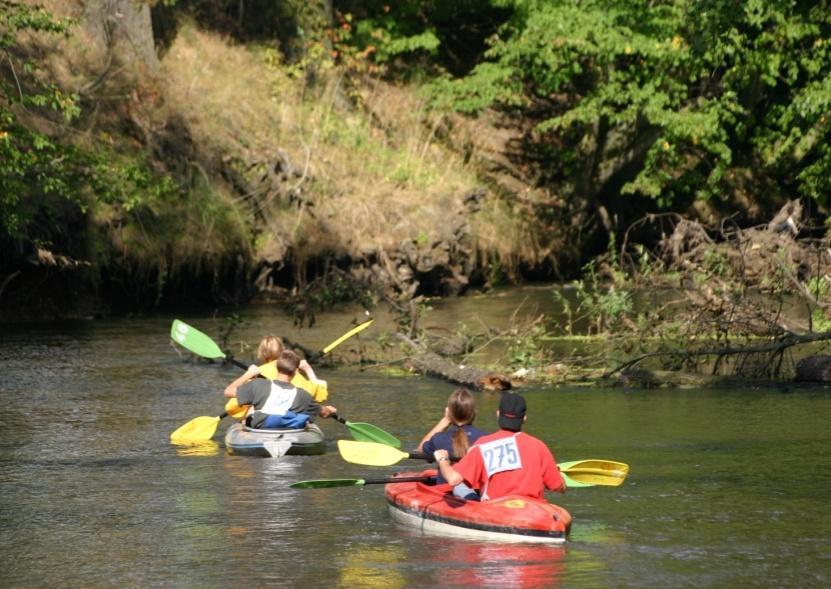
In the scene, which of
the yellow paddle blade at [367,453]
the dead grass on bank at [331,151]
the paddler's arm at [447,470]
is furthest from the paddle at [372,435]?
the dead grass on bank at [331,151]

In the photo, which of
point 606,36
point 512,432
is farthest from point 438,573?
point 606,36

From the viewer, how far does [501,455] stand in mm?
9719

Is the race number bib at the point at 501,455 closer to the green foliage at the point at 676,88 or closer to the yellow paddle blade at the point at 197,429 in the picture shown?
the yellow paddle blade at the point at 197,429

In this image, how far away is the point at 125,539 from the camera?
10219mm

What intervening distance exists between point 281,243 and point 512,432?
63.0 ft

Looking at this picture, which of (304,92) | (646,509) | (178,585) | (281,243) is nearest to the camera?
(178,585)

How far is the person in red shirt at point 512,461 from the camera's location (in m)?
9.64

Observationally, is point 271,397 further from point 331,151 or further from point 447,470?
point 331,151

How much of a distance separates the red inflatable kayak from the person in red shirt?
0.29 ft

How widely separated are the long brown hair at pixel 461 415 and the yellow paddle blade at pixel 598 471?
30.9 inches

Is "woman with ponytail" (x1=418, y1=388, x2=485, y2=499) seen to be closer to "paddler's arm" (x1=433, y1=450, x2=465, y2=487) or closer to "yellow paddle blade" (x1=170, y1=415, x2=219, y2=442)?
"paddler's arm" (x1=433, y1=450, x2=465, y2=487)

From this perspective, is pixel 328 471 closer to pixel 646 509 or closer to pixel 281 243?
pixel 646 509

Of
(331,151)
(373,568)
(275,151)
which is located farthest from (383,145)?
(373,568)

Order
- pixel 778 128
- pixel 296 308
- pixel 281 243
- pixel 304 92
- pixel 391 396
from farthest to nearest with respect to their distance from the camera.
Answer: pixel 304 92, pixel 778 128, pixel 281 243, pixel 296 308, pixel 391 396
